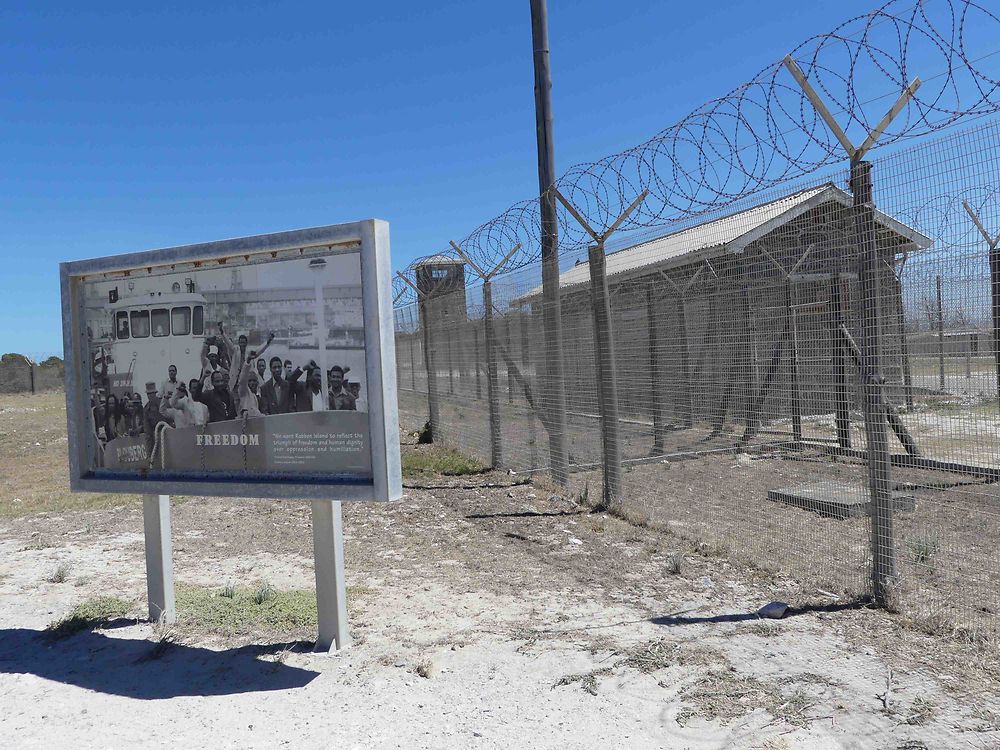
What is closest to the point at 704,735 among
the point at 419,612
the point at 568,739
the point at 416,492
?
the point at 568,739

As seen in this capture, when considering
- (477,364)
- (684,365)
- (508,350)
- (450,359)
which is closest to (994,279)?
(684,365)

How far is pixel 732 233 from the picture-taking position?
22.2 feet

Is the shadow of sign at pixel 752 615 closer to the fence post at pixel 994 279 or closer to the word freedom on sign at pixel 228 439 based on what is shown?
the fence post at pixel 994 279

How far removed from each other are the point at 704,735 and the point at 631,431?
4.87 m

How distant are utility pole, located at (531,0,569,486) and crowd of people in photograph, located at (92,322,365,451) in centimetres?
394

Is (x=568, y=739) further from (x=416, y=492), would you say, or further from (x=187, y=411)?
(x=416, y=492)

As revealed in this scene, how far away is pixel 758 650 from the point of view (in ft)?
13.3

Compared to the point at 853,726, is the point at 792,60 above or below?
above

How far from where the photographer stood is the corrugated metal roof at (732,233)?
510 cm

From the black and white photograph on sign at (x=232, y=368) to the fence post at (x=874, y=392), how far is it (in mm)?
2778

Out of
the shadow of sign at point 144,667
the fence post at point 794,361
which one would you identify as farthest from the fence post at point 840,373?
the shadow of sign at point 144,667

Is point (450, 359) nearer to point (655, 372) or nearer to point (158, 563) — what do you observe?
point (655, 372)

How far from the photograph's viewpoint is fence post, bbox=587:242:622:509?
24.0 ft

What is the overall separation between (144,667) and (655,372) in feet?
15.1
